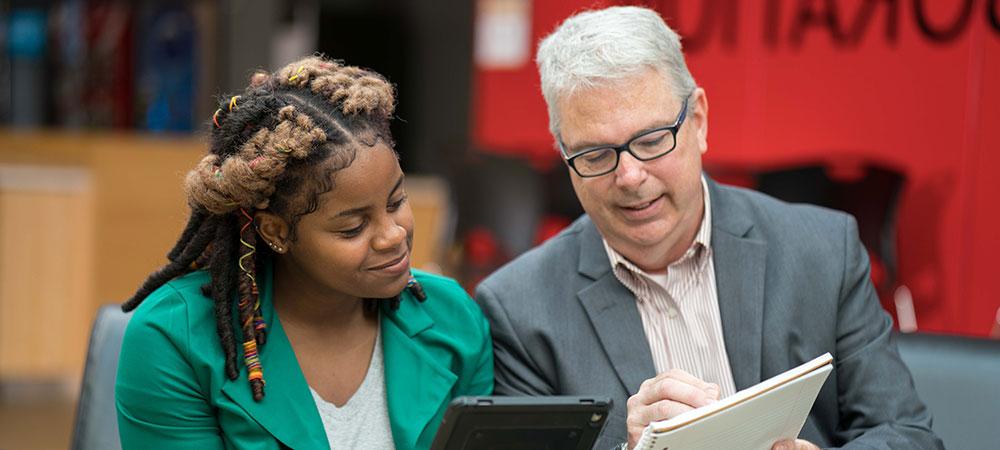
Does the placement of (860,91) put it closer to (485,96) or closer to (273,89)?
(485,96)

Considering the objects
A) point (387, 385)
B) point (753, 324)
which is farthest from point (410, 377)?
point (753, 324)

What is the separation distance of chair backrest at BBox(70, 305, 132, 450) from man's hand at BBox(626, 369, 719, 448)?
1.03 meters

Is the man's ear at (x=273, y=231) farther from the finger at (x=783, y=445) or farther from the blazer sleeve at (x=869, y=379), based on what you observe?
the blazer sleeve at (x=869, y=379)

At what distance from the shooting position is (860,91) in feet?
14.5

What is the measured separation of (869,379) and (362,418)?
889mm

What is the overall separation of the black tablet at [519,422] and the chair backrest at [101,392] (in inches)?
37.2

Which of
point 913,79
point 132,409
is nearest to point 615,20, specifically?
point 132,409

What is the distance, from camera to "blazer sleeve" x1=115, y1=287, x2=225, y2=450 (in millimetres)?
1964

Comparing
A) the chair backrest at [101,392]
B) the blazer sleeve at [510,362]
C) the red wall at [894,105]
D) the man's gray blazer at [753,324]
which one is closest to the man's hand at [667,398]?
the man's gray blazer at [753,324]

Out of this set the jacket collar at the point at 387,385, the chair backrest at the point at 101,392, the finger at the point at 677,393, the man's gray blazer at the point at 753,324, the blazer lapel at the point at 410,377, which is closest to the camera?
the finger at the point at 677,393

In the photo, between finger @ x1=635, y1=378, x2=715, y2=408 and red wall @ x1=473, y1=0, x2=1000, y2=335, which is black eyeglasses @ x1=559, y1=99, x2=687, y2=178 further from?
red wall @ x1=473, y1=0, x2=1000, y2=335

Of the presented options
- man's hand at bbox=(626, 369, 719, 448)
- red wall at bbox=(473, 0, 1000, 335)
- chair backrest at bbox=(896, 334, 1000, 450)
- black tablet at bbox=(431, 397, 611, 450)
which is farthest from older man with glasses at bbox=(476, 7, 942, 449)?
red wall at bbox=(473, 0, 1000, 335)

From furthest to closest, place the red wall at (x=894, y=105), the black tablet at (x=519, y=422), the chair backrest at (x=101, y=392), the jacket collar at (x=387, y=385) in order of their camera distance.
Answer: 1. the red wall at (x=894, y=105)
2. the chair backrest at (x=101, y=392)
3. the jacket collar at (x=387, y=385)
4. the black tablet at (x=519, y=422)

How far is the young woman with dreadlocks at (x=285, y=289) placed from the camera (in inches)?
76.9
